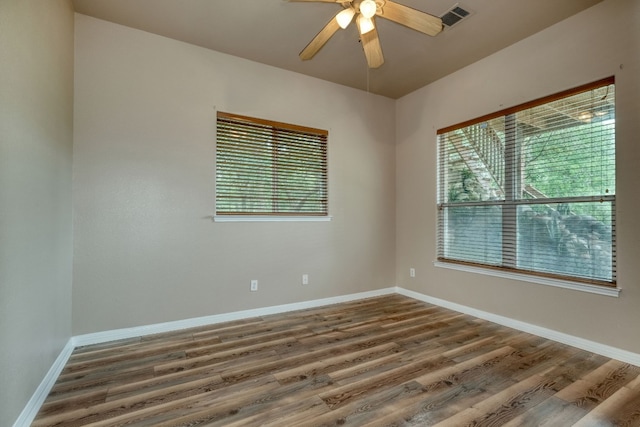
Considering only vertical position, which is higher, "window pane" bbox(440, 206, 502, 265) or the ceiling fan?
the ceiling fan

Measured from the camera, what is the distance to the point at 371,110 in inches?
172

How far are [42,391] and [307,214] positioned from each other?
107 inches

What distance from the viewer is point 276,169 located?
3.63m

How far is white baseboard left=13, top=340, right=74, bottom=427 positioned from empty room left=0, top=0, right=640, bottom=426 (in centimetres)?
2

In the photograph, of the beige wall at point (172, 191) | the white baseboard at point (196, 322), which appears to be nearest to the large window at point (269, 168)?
the beige wall at point (172, 191)

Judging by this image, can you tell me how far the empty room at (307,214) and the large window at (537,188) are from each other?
2cm

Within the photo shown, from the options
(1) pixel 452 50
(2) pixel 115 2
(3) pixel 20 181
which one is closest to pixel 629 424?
(1) pixel 452 50

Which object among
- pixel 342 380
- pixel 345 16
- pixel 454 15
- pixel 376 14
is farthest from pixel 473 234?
pixel 345 16

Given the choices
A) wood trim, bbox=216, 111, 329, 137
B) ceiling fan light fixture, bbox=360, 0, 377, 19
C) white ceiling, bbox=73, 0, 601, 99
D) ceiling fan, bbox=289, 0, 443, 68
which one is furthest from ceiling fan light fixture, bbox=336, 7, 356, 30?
wood trim, bbox=216, 111, 329, 137

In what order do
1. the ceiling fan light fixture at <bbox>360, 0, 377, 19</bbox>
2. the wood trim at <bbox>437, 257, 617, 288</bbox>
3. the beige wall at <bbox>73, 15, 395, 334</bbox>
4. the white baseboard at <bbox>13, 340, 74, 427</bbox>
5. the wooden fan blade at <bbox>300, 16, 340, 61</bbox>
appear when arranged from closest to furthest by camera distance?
1. the white baseboard at <bbox>13, 340, 74, 427</bbox>
2. the ceiling fan light fixture at <bbox>360, 0, 377, 19</bbox>
3. the wooden fan blade at <bbox>300, 16, 340, 61</bbox>
4. the wood trim at <bbox>437, 257, 617, 288</bbox>
5. the beige wall at <bbox>73, 15, 395, 334</bbox>

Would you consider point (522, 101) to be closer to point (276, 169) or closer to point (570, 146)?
point (570, 146)

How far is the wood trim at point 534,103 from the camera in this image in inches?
102

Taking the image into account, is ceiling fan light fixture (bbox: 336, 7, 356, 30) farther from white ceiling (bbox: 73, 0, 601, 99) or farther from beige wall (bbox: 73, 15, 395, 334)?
beige wall (bbox: 73, 15, 395, 334)

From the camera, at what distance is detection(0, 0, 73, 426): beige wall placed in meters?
1.48
